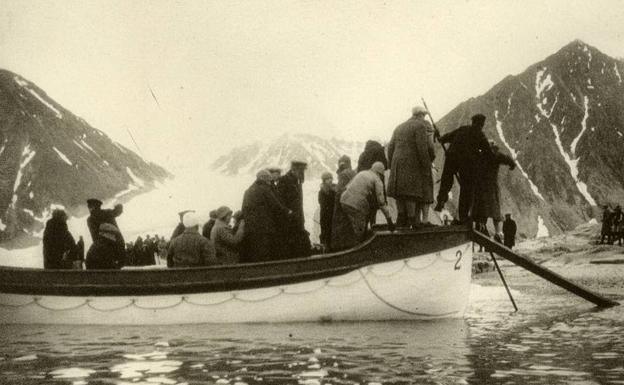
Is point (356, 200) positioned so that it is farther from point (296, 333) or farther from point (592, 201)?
point (592, 201)

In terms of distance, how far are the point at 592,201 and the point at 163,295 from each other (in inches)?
5729

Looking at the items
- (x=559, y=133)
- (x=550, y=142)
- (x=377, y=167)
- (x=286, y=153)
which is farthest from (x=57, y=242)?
(x=559, y=133)

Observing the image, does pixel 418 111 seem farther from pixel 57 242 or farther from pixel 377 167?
pixel 57 242

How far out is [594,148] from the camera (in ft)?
520

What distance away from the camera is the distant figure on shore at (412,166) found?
40.3 feet

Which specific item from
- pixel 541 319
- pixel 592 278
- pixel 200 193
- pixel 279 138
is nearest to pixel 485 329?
pixel 541 319

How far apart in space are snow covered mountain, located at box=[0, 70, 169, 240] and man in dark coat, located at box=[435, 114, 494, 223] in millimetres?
57547

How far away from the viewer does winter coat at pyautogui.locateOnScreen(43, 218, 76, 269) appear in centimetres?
1414

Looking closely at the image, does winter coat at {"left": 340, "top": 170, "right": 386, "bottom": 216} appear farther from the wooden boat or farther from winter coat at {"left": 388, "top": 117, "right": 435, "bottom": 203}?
the wooden boat

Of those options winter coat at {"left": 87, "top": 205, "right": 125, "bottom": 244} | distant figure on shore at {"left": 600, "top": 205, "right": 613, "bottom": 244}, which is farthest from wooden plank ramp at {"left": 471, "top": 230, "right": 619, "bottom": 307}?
distant figure on shore at {"left": 600, "top": 205, "right": 613, "bottom": 244}

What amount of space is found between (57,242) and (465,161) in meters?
6.38

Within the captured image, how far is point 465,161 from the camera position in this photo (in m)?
12.8

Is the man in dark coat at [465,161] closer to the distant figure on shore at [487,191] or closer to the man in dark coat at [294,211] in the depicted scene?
the distant figure on shore at [487,191]

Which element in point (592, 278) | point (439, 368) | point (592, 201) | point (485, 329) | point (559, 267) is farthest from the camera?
point (592, 201)
